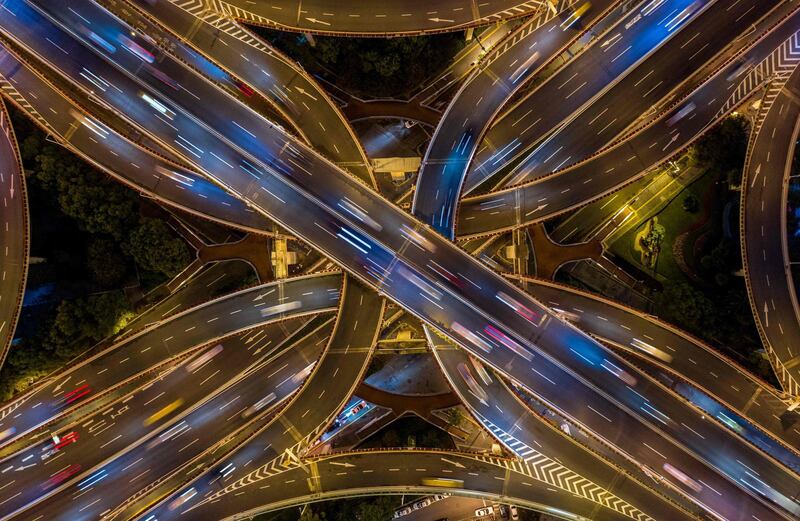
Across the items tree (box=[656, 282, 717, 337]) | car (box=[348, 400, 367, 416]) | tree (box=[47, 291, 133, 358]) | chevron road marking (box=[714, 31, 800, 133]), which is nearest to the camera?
tree (box=[47, 291, 133, 358])

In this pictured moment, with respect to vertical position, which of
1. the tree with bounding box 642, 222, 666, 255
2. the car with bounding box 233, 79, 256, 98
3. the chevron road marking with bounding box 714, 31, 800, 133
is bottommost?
the car with bounding box 233, 79, 256, 98

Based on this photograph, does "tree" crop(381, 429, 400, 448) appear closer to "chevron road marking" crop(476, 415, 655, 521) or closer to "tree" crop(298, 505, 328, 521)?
"tree" crop(298, 505, 328, 521)

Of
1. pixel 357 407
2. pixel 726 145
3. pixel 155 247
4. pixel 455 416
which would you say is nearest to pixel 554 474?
pixel 455 416

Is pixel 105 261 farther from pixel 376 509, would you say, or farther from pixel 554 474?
pixel 554 474

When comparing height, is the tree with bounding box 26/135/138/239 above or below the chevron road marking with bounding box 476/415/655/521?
above

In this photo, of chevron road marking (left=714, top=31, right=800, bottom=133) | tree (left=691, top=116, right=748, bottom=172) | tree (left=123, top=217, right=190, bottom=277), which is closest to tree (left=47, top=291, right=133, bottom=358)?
tree (left=123, top=217, right=190, bottom=277)

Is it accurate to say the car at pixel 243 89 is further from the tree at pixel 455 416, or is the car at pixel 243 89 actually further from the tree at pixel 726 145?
the tree at pixel 726 145

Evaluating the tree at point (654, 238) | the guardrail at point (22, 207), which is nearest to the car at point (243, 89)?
the guardrail at point (22, 207)

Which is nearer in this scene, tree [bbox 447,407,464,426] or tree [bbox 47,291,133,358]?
tree [bbox 47,291,133,358]

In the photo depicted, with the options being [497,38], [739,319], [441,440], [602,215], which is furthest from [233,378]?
[739,319]
